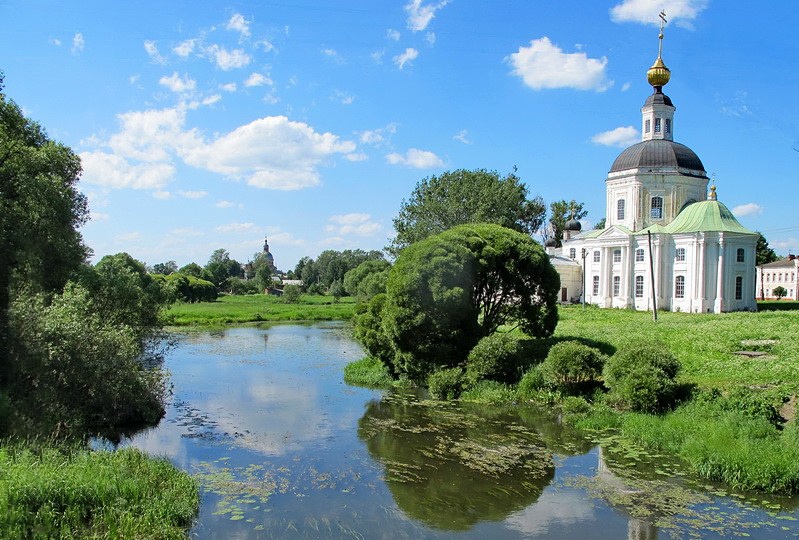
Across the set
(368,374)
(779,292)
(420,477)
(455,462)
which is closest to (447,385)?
(368,374)

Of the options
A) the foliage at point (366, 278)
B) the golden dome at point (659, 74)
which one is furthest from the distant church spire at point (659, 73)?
the foliage at point (366, 278)

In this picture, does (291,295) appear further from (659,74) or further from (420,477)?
(420,477)

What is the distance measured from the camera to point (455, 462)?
49.4ft

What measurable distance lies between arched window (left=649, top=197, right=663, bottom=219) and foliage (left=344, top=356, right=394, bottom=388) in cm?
3099

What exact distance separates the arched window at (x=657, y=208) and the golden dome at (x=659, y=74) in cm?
944

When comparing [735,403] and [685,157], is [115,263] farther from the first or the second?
[685,157]

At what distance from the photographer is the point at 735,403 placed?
1628 cm

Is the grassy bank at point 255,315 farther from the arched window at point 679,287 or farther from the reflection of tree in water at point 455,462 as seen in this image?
the reflection of tree in water at point 455,462

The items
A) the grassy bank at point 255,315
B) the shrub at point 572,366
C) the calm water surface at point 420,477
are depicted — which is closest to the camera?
the calm water surface at point 420,477

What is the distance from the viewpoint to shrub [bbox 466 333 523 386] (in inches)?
897

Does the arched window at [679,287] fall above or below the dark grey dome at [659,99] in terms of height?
below

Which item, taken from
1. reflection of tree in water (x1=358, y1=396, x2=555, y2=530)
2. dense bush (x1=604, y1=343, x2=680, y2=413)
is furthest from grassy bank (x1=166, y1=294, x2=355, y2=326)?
dense bush (x1=604, y1=343, x2=680, y2=413)

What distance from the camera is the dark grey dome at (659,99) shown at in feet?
168

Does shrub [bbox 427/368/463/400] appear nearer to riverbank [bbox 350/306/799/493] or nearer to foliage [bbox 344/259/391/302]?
riverbank [bbox 350/306/799/493]
